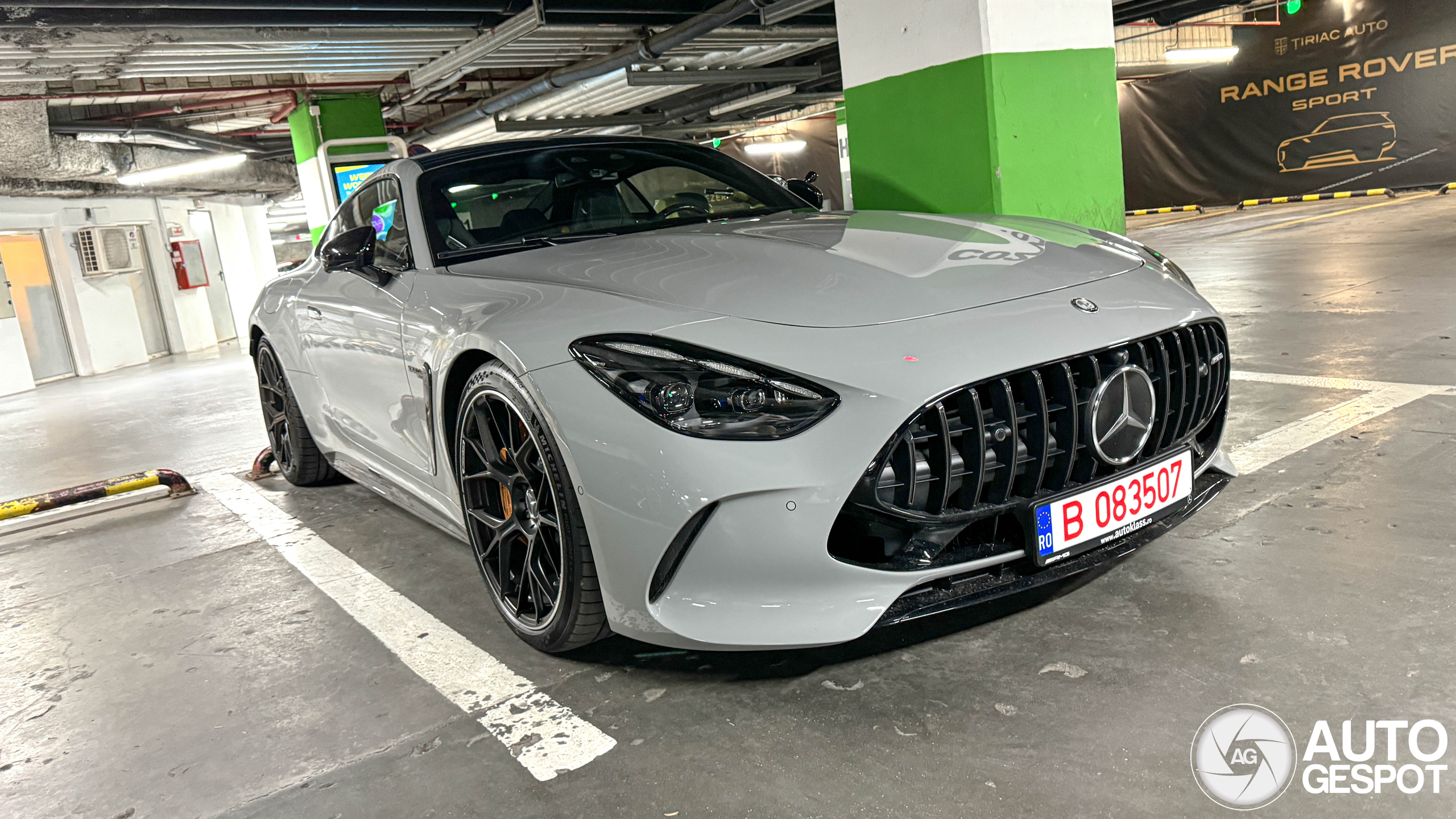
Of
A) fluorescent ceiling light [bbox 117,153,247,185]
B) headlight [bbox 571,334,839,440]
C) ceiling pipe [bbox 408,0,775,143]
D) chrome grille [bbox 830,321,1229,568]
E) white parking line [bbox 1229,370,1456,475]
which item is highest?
fluorescent ceiling light [bbox 117,153,247,185]

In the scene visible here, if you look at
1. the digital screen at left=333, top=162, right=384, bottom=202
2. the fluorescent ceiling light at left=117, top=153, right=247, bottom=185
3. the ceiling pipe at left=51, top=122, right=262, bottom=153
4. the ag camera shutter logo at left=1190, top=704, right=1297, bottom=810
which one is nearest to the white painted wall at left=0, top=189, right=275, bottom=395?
the fluorescent ceiling light at left=117, top=153, right=247, bottom=185

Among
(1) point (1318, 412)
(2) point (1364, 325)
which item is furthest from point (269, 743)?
(2) point (1364, 325)

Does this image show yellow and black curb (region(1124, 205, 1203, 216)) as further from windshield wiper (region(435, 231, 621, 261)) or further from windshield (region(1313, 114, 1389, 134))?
windshield wiper (region(435, 231, 621, 261))

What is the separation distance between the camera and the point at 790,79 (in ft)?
42.0

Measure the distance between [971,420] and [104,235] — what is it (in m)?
19.4

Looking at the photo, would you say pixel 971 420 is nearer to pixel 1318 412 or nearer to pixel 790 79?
pixel 1318 412

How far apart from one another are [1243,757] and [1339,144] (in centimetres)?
1941

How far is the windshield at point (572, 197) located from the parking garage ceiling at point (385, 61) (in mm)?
3643

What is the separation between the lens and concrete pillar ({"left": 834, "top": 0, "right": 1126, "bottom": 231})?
420cm

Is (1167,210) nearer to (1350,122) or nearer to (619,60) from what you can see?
(1350,122)

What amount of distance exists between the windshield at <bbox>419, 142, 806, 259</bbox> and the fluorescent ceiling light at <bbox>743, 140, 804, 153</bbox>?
78.0 ft

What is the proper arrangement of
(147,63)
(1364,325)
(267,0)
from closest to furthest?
(1364,325), (267,0), (147,63)

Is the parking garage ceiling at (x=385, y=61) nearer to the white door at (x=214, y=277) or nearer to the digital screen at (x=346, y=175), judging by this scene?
the digital screen at (x=346, y=175)

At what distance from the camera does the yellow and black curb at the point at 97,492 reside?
444 cm
